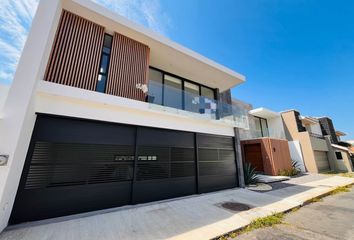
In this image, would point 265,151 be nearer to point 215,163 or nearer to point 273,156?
point 273,156

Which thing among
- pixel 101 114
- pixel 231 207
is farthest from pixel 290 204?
pixel 101 114

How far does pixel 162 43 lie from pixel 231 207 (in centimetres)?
755

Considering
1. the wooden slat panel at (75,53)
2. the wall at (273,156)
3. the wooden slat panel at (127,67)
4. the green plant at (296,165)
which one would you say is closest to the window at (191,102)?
the wooden slat panel at (127,67)

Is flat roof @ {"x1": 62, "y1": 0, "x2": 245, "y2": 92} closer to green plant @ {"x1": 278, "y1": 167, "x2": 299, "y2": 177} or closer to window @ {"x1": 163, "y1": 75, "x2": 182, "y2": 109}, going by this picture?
window @ {"x1": 163, "y1": 75, "x2": 182, "y2": 109}

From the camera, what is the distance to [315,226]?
3.84 meters

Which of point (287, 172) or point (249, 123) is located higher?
point (249, 123)

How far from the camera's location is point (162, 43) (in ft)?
23.1

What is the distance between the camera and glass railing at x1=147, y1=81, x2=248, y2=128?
6.67 meters

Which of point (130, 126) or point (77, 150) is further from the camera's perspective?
point (130, 126)

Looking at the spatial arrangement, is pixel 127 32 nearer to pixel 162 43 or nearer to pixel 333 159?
pixel 162 43

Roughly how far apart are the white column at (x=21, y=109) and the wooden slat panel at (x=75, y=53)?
621 millimetres

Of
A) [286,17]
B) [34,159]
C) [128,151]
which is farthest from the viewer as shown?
[286,17]

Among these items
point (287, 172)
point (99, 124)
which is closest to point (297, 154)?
point (287, 172)

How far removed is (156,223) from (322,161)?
21.7 m
